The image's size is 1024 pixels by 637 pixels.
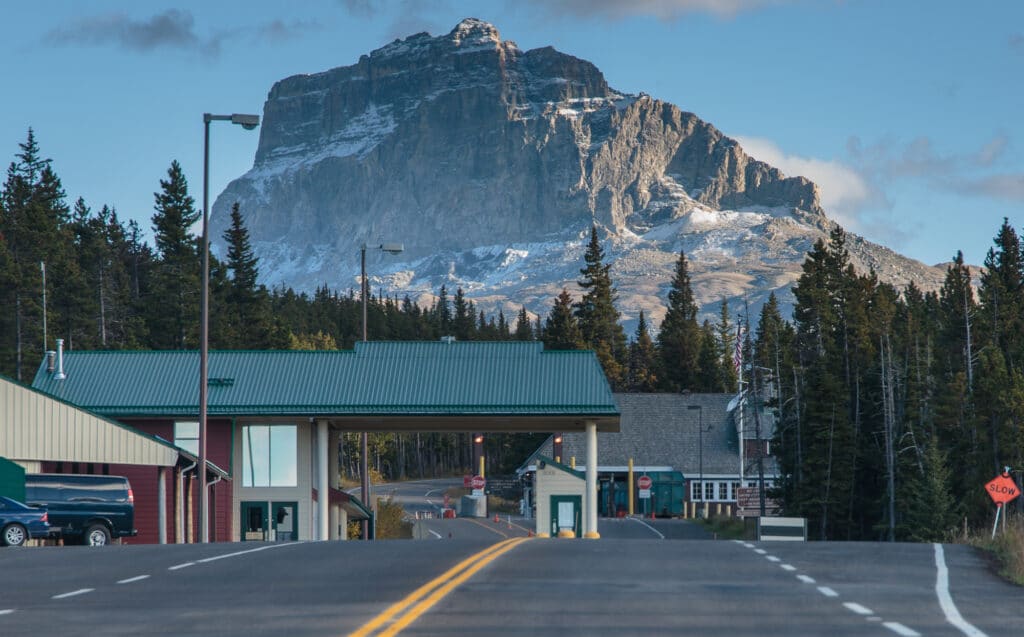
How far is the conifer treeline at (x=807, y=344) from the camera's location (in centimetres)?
7969

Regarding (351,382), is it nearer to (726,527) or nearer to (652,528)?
(726,527)

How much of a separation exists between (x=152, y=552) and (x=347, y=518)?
38809 millimetres

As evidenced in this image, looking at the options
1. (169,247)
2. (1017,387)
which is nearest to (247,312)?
(169,247)

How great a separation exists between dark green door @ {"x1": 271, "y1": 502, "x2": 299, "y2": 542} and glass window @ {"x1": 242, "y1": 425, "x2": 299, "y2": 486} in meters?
0.82

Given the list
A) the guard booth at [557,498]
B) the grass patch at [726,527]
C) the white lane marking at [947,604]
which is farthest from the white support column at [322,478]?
the white lane marking at [947,604]

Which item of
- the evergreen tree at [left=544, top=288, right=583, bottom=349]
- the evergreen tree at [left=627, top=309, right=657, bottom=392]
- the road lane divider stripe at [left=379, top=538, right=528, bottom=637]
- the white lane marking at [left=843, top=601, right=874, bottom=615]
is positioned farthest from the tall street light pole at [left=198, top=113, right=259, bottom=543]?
the evergreen tree at [left=627, top=309, right=657, bottom=392]

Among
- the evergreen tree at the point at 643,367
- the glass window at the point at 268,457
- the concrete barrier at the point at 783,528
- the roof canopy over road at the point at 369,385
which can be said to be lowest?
the concrete barrier at the point at 783,528

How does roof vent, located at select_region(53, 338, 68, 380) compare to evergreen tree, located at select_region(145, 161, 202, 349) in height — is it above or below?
below

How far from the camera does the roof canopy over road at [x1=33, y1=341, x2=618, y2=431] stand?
5338 cm

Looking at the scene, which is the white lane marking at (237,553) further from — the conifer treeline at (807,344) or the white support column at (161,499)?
the conifer treeline at (807,344)

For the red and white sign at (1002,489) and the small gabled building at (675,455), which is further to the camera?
the small gabled building at (675,455)

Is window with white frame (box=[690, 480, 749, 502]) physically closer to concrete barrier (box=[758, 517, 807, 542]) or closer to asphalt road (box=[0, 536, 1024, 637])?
concrete barrier (box=[758, 517, 807, 542])

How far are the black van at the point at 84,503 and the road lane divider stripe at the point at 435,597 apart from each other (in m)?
17.0

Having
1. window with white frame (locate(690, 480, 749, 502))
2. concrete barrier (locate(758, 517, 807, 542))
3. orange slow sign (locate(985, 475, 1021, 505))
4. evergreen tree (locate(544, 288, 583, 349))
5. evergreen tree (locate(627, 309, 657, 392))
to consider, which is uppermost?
evergreen tree (locate(544, 288, 583, 349))
